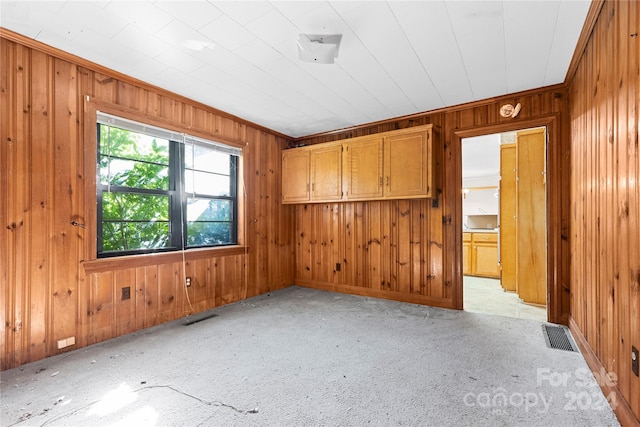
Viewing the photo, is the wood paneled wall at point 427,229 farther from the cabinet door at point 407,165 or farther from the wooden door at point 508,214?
the wooden door at point 508,214

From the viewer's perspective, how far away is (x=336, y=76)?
2.71 metres

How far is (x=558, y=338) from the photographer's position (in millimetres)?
2590

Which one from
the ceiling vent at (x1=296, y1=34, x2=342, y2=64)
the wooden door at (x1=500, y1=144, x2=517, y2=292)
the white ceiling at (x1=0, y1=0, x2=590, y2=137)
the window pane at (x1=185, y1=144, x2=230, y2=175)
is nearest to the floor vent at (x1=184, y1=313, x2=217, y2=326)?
the window pane at (x1=185, y1=144, x2=230, y2=175)

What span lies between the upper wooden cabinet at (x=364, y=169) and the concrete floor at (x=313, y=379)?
163 centimetres

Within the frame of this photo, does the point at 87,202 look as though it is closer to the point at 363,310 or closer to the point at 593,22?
the point at 363,310

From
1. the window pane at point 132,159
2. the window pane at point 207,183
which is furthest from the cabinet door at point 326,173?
the window pane at point 132,159

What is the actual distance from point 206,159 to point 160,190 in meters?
0.72

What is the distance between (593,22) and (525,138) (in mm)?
2067

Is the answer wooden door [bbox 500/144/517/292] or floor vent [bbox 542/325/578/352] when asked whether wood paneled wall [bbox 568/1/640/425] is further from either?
wooden door [bbox 500/144/517/292]

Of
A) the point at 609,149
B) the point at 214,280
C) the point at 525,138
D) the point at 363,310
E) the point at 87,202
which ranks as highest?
the point at 525,138

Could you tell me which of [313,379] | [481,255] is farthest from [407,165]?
[481,255]

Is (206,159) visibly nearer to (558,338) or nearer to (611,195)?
(611,195)

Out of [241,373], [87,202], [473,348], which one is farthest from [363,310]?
[87,202]

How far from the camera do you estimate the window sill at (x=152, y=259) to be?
8.23 ft
